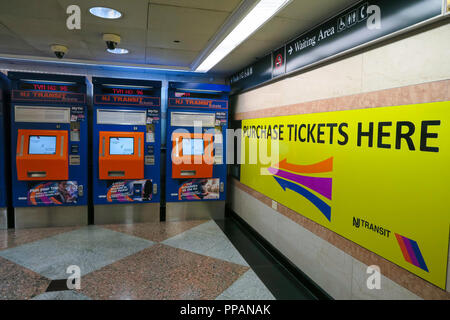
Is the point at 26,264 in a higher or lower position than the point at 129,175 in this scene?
lower

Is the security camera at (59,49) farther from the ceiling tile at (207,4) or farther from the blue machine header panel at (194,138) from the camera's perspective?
the ceiling tile at (207,4)

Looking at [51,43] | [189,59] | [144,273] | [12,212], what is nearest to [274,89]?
[189,59]

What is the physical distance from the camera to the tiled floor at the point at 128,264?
2758mm

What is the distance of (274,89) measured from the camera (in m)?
3.88

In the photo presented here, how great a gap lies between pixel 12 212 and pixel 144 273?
2857mm

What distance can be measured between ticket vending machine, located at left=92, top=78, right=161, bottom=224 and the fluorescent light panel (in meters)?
1.40

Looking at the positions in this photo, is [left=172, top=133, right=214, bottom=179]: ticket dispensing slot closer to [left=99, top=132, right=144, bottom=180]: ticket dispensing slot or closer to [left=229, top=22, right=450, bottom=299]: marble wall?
[left=99, top=132, right=144, bottom=180]: ticket dispensing slot

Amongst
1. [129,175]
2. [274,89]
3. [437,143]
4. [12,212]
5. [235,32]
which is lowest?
[12,212]

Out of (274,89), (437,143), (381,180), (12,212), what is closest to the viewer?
(437,143)

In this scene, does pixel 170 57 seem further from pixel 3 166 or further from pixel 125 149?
pixel 3 166

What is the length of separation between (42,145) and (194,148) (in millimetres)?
2261

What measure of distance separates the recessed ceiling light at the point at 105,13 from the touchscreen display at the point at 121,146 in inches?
79.5

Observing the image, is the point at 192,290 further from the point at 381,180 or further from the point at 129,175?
the point at 129,175

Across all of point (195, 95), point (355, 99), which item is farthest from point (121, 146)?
point (355, 99)
